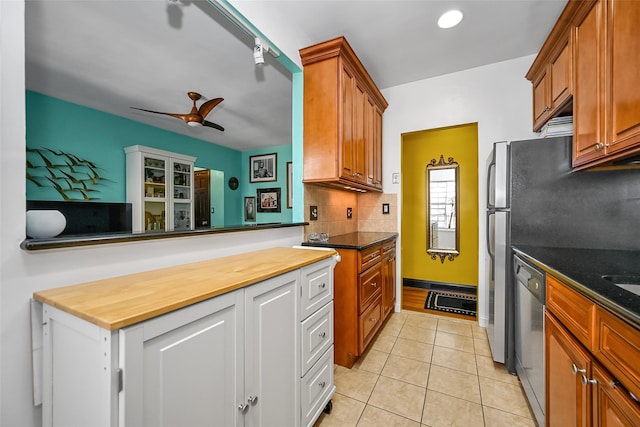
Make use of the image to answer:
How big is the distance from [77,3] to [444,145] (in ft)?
13.0

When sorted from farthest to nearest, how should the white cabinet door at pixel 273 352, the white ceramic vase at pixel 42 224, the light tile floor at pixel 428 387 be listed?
1. the light tile floor at pixel 428 387
2. the white cabinet door at pixel 273 352
3. the white ceramic vase at pixel 42 224

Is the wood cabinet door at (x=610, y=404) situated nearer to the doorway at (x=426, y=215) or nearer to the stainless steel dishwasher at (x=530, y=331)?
the stainless steel dishwasher at (x=530, y=331)

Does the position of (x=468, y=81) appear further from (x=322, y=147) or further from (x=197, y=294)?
(x=197, y=294)

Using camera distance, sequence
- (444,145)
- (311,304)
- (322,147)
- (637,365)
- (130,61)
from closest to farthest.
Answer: (637,365)
(311,304)
(322,147)
(130,61)
(444,145)

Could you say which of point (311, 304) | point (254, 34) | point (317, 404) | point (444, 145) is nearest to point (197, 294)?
point (311, 304)

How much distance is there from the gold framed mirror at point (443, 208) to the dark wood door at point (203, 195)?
171 inches

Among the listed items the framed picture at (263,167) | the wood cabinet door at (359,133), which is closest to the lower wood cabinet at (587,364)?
the wood cabinet door at (359,133)

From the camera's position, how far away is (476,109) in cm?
269

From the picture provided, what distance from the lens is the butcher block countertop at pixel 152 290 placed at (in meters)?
0.63

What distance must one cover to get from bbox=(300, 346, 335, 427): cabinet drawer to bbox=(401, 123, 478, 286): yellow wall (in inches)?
86.1

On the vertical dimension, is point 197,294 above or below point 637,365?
above

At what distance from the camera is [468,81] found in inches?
107

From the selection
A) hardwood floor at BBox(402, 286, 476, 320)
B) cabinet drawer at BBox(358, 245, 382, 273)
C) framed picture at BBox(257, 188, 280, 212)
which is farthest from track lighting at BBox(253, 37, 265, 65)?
framed picture at BBox(257, 188, 280, 212)

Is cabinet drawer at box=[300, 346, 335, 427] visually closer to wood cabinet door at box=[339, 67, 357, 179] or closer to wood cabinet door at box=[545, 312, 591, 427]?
wood cabinet door at box=[545, 312, 591, 427]
